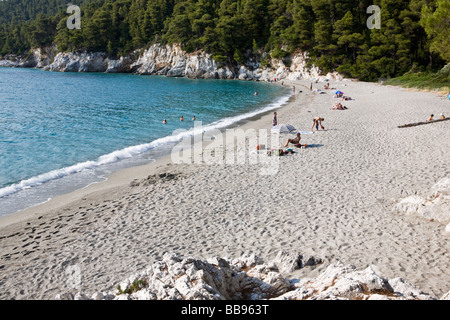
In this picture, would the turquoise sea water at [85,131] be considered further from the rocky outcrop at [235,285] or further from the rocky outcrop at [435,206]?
the rocky outcrop at [435,206]

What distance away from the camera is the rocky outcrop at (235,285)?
4.25 m

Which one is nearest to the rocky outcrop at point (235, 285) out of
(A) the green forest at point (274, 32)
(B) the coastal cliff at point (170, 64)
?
(A) the green forest at point (274, 32)

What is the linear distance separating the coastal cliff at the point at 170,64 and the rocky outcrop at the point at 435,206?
181 ft

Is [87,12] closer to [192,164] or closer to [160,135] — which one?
[160,135]

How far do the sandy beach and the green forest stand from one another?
26.4 meters

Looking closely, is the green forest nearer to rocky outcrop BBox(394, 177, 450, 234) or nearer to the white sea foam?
Answer: the white sea foam

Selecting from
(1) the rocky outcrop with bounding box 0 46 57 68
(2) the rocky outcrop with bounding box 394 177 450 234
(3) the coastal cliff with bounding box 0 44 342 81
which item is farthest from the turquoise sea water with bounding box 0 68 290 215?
(1) the rocky outcrop with bounding box 0 46 57 68

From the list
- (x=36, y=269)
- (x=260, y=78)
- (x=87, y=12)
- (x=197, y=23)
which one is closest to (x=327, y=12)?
(x=260, y=78)

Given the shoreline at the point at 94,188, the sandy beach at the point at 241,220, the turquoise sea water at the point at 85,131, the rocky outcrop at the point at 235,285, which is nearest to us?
the rocky outcrop at the point at 235,285

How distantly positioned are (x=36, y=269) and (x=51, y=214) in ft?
12.7

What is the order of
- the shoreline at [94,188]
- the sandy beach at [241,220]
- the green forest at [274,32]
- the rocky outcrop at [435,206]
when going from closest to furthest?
the sandy beach at [241,220], the rocky outcrop at [435,206], the shoreline at [94,188], the green forest at [274,32]

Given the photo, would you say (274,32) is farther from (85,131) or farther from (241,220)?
(241,220)

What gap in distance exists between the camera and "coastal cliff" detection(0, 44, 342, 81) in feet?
237

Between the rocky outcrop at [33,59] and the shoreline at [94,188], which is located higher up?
the rocky outcrop at [33,59]
